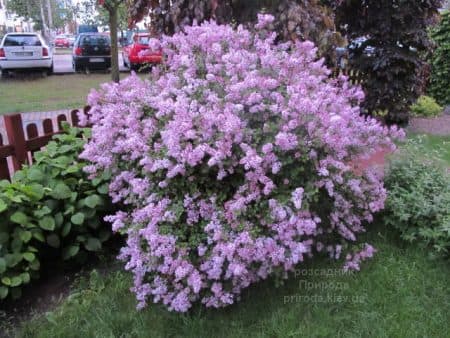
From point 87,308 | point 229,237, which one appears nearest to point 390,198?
point 229,237

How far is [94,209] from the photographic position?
2.96m

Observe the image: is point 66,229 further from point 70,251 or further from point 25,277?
point 25,277

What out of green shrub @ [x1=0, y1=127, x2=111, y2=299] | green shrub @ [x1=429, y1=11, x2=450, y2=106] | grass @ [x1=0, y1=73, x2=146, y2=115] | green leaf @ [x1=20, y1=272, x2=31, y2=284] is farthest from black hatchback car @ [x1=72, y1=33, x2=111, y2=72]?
green leaf @ [x1=20, y1=272, x2=31, y2=284]

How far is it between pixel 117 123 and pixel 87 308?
114 cm

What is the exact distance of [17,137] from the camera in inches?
133

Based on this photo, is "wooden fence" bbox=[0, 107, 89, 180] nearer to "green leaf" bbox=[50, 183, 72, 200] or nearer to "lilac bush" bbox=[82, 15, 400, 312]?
"green leaf" bbox=[50, 183, 72, 200]

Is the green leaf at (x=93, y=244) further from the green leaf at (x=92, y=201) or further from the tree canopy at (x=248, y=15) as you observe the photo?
the tree canopy at (x=248, y=15)

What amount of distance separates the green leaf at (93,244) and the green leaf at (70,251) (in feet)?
0.21

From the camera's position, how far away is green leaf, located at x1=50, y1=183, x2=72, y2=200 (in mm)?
2844

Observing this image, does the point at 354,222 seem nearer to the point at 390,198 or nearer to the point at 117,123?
the point at 390,198

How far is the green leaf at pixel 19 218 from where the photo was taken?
2.60 meters

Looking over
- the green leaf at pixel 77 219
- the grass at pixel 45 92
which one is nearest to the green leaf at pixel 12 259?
the green leaf at pixel 77 219

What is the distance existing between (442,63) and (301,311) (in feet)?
25.3

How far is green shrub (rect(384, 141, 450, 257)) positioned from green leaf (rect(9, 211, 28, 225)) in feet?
7.79
